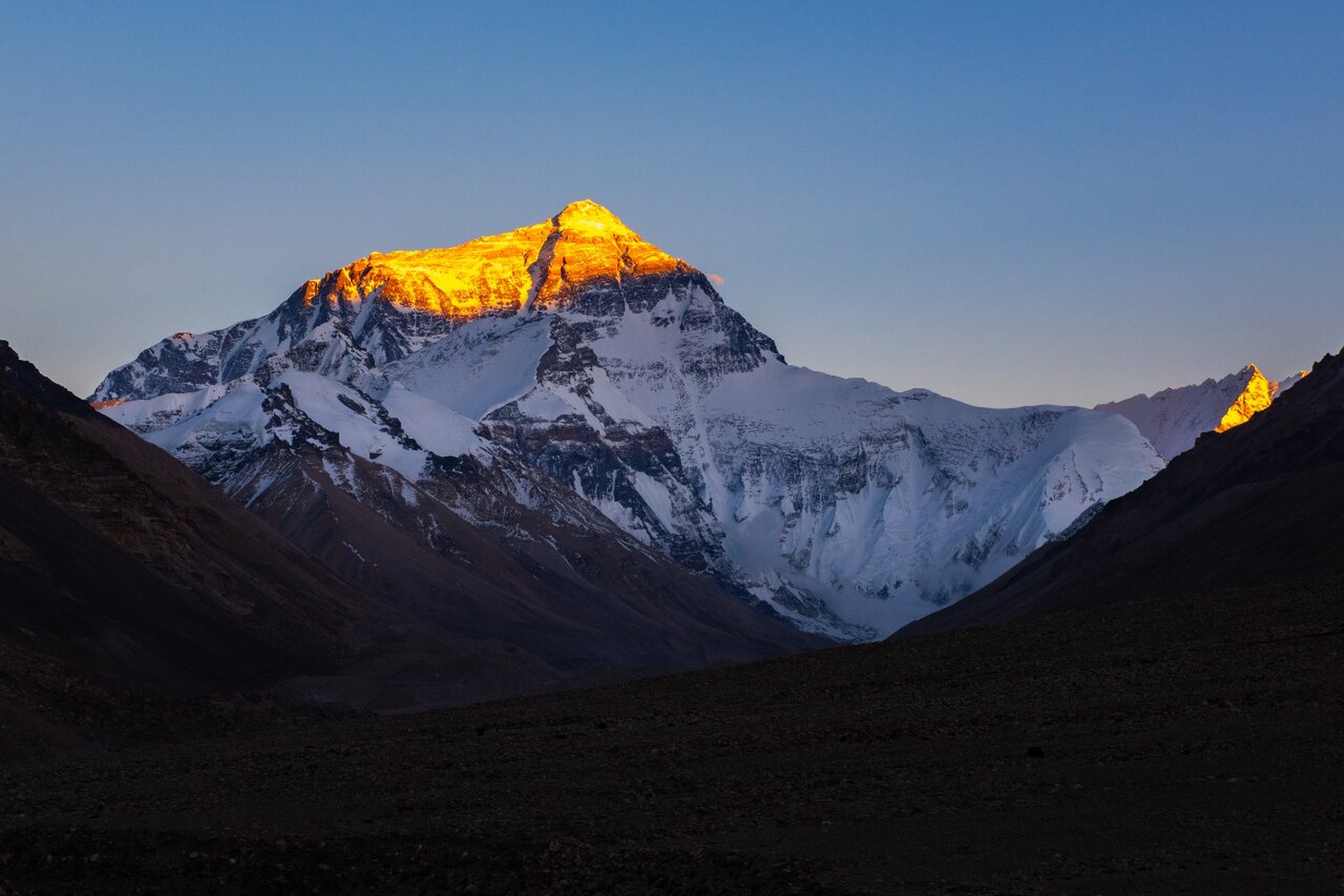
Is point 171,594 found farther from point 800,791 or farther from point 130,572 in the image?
point 800,791

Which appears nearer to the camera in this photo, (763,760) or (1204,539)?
(763,760)

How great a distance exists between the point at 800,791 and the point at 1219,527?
86.3 m

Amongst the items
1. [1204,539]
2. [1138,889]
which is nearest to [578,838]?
[1138,889]

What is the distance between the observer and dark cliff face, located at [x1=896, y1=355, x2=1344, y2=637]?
95.9 metres

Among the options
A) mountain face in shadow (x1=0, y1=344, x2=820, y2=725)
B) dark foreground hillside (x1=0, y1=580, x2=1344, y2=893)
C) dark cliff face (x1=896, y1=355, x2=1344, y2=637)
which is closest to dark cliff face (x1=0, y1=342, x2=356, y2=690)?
mountain face in shadow (x1=0, y1=344, x2=820, y2=725)

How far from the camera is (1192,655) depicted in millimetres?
44188

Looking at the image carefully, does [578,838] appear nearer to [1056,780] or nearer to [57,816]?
[1056,780]

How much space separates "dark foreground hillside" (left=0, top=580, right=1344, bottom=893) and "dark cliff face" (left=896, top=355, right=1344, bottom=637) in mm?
35362

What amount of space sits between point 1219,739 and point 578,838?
11.6 metres

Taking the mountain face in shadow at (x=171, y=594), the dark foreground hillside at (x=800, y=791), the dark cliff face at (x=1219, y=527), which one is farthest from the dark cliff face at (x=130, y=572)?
the dark cliff face at (x=1219, y=527)

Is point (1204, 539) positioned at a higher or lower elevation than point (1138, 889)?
higher

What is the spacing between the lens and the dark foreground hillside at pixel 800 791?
26328 millimetres

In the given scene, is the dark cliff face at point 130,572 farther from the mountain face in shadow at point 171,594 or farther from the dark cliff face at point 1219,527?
the dark cliff face at point 1219,527

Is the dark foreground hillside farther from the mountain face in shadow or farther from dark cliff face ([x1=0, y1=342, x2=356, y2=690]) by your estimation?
dark cliff face ([x1=0, y1=342, x2=356, y2=690])
